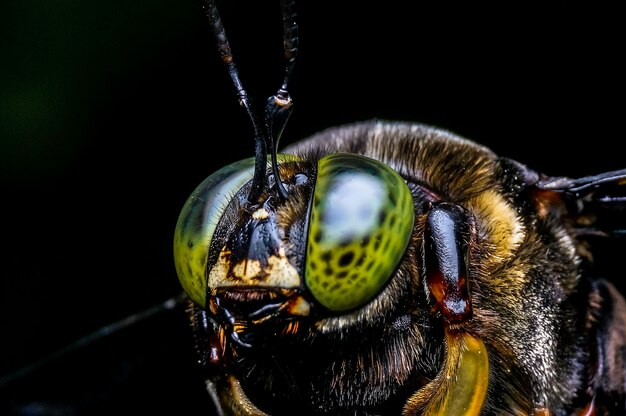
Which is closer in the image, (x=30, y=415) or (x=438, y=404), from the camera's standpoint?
(x=438, y=404)

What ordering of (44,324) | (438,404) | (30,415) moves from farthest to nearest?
(44,324)
(30,415)
(438,404)

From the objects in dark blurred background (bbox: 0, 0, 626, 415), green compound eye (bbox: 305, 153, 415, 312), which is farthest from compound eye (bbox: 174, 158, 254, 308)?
dark blurred background (bbox: 0, 0, 626, 415)

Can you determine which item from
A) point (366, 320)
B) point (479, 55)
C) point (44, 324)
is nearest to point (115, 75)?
point (44, 324)

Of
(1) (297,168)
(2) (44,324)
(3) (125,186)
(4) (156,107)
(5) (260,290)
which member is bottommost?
(2) (44,324)

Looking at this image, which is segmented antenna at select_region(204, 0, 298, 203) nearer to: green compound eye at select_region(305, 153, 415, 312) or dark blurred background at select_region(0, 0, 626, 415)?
green compound eye at select_region(305, 153, 415, 312)

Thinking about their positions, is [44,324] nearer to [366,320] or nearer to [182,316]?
[182,316]

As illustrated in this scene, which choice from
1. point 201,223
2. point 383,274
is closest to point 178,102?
point 201,223

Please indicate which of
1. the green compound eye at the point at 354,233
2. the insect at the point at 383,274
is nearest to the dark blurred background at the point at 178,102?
the insect at the point at 383,274
